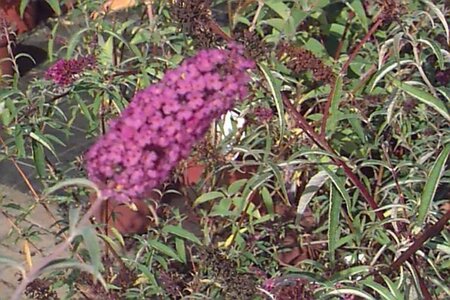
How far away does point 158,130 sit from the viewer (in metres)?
1.01

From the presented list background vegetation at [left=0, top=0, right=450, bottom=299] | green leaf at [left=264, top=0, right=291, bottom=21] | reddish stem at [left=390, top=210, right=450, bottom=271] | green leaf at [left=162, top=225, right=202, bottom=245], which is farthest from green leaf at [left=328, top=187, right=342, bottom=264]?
green leaf at [left=264, top=0, right=291, bottom=21]

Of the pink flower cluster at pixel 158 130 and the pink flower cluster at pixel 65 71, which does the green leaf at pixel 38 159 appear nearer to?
the pink flower cluster at pixel 65 71

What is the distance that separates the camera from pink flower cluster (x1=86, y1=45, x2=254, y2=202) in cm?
100

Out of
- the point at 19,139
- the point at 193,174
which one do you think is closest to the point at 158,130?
the point at 19,139

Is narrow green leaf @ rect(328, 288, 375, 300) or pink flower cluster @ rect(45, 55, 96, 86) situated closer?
narrow green leaf @ rect(328, 288, 375, 300)

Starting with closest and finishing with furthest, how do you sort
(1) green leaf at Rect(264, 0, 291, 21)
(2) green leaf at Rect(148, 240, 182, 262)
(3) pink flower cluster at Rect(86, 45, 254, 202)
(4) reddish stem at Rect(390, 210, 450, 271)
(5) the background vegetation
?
(3) pink flower cluster at Rect(86, 45, 254, 202) < (4) reddish stem at Rect(390, 210, 450, 271) < (5) the background vegetation < (2) green leaf at Rect(148, 240, 182, 262) < (1) green leaf at Rect(264, 0, 291, 21)

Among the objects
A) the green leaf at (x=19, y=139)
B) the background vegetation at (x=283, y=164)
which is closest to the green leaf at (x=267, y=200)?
the background vegetation at (x=283, y=164)

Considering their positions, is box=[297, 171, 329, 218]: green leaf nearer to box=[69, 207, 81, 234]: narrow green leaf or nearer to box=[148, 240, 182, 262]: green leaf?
box=[148, 240, 182, 262]: green leaf

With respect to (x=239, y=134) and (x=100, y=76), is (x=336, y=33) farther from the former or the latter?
(x=100, y=76)

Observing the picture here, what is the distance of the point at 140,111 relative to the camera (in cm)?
103

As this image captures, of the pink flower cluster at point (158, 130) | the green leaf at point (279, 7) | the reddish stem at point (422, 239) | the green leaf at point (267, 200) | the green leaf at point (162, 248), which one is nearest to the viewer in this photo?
the pink flower cluster at point (158, 130)

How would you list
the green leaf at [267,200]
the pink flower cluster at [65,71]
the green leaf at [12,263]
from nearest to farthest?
the green leaf at [12,263], the pink flower cluster at [65,71], the green leaf at [267,200]

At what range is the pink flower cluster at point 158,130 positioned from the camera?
100 centimetres

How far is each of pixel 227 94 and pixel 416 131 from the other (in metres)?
1.44
